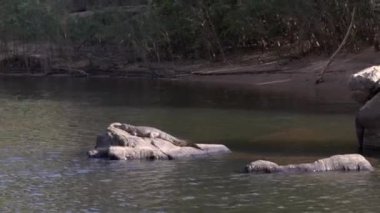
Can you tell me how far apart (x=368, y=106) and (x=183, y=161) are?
5334 mm

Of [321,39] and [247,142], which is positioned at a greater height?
[321,39]

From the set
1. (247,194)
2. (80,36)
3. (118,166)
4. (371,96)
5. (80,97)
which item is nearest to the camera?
(247,194)

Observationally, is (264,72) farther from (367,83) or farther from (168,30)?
(367,83)

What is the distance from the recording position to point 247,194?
19531 millimetres

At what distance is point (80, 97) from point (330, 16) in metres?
13.7

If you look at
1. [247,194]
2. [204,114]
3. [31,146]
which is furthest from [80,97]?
[247,194]

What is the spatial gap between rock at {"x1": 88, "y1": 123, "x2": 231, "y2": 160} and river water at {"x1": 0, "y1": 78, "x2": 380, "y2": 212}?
45cm

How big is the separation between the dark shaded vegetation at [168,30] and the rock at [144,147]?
71.7 feet

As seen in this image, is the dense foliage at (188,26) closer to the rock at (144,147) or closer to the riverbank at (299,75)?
the riverbank at (299,75)

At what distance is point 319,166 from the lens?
72.3 ft

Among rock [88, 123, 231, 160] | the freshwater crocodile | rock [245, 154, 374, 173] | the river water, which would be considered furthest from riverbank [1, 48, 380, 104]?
rock [245, 154, 374, 173]

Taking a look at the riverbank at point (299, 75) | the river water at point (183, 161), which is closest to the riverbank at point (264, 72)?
the riverbank at point (299, 75)

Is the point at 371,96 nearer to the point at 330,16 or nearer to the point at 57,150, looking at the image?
the point at 57,150

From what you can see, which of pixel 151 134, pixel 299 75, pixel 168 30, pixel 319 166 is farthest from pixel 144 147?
pixel 168 30
